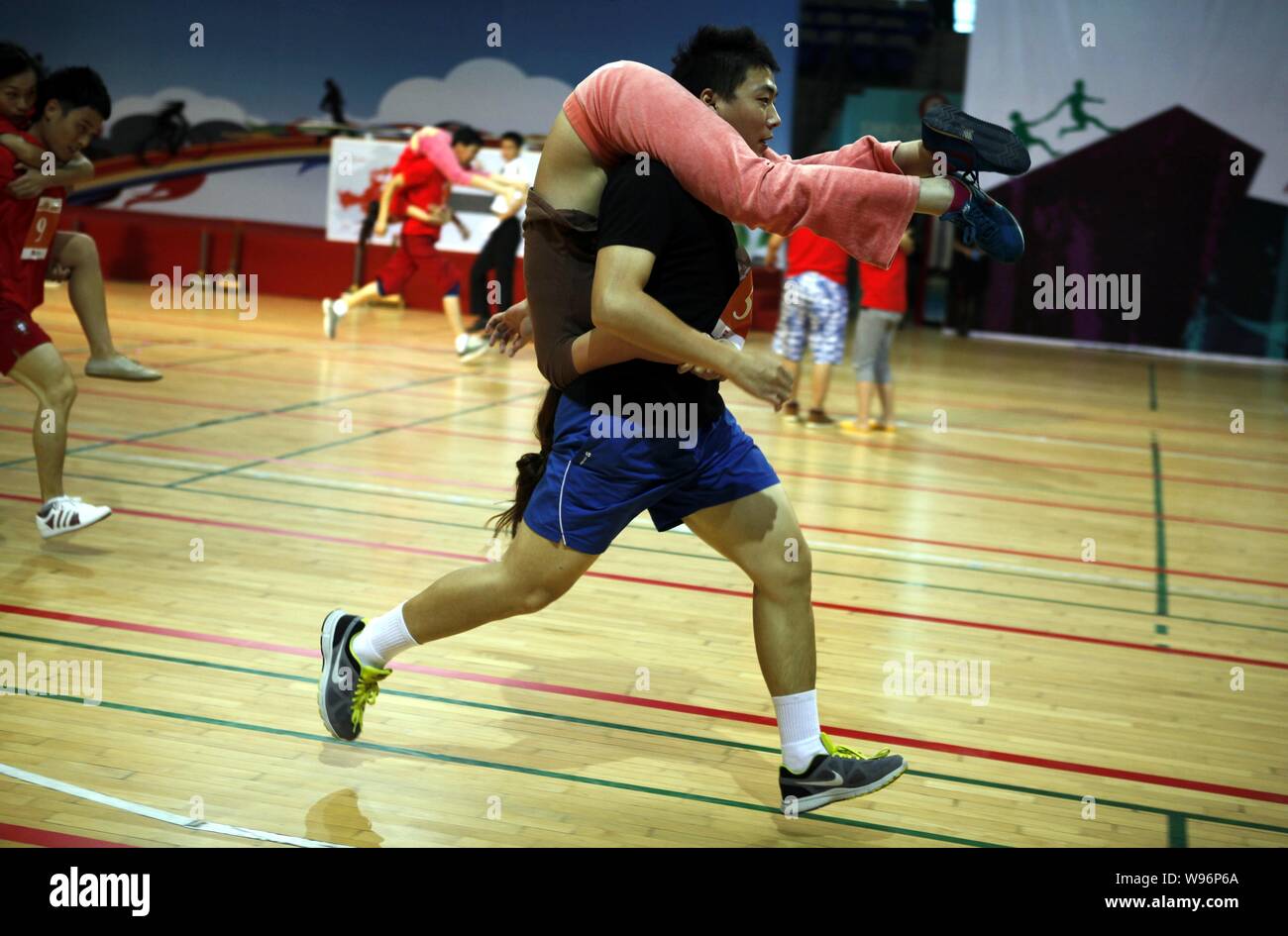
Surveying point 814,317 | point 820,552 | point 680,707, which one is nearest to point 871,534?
point 820,552

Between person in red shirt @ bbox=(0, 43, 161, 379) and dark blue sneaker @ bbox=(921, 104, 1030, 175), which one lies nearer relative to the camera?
dark blue sneaker @ bbox=(921, 104, 1030, 175)

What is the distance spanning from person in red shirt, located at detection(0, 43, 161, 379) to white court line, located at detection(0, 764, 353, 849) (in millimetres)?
2285

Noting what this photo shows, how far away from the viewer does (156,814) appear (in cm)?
269

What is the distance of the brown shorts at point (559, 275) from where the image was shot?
8.75 ft

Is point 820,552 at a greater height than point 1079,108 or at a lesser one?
lesser

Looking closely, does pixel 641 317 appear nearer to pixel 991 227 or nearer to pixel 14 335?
pixel 991 227

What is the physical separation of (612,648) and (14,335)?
2438 millimetres

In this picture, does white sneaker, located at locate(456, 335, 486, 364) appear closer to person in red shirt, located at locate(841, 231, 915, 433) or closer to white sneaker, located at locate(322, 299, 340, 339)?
white sneaker, located at locate(322, 299, 340, 339)

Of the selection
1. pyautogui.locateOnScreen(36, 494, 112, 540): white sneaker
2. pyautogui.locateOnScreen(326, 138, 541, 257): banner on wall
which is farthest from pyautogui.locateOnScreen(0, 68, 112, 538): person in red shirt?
pyautogui.locateOnScreen(326, 138, 541, 257): banner on wall

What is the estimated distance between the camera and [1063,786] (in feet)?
10.4

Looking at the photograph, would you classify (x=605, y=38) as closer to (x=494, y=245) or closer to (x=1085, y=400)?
(x=494, y=245)

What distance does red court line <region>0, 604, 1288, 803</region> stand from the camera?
3.25 m

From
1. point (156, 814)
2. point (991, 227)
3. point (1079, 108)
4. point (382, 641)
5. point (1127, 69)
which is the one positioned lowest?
point (156, 814)

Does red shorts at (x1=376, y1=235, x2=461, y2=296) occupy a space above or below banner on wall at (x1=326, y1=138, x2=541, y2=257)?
below
